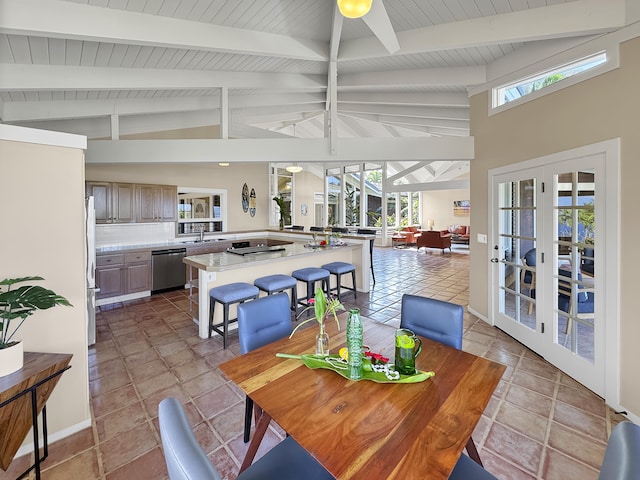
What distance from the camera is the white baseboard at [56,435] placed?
1850 mm

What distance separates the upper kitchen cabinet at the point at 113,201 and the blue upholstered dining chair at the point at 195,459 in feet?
17.4

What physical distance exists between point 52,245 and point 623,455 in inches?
112

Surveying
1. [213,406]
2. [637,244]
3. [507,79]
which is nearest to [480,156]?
[507,79]

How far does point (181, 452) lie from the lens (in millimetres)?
779

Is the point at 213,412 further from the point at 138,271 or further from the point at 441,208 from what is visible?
the point at 441,208

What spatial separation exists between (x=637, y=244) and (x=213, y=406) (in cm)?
337

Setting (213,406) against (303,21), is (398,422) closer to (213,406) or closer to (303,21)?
(213,406)

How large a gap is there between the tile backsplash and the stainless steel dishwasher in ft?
2.02

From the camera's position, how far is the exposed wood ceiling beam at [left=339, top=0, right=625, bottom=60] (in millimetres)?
2355

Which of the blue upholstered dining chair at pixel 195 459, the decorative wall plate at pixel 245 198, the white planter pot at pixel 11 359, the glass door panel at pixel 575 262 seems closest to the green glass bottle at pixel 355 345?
the blue upholstered dining chair at pixel 195 459

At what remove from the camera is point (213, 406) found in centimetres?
231

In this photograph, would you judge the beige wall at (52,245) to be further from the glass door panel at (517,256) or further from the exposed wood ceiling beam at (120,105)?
the glass door panel at (517,256)

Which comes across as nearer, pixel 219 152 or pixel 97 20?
pixel 97 20

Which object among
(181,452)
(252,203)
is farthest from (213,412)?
(252,203)
